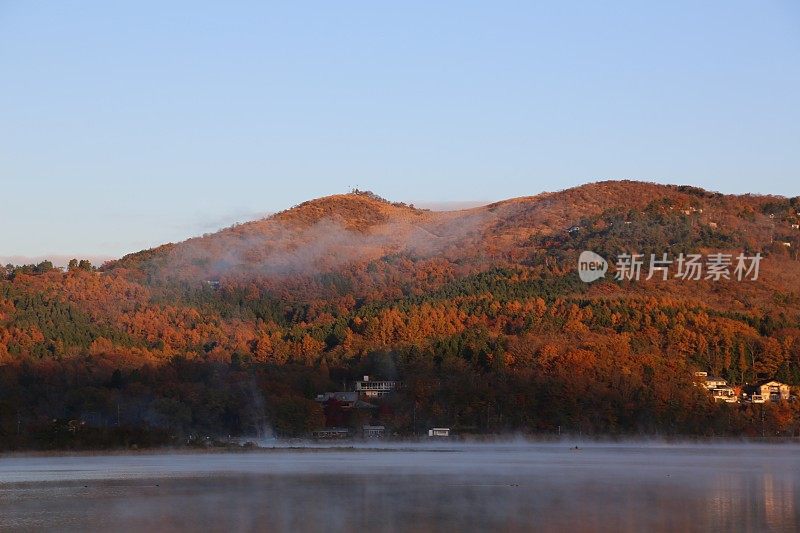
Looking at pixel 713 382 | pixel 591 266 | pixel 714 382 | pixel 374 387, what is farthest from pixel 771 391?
pixel 591 266

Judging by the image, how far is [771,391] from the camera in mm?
127062

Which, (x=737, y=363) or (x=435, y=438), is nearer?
(x=435, y=438)

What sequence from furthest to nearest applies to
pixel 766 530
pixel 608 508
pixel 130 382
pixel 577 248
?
pixel 577 248, pixel 130 382, pixel 608 508, pixel 766 530

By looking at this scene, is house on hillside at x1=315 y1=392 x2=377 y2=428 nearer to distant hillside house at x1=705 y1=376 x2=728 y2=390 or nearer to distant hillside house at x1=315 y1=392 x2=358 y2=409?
distant hillside house at x1=315 y1=392 x2=358 y2=409

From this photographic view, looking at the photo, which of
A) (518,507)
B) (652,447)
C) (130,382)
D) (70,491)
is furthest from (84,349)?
(518,507)

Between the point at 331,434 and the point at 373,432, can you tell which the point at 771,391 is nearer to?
the point at 373,432

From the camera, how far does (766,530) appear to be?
38344mm

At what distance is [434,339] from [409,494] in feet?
303

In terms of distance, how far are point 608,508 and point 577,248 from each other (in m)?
139

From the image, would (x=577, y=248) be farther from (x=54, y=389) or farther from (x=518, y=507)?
(x=518, y=507)

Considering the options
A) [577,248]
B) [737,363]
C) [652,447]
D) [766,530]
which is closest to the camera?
[766,530]

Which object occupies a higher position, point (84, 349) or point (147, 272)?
point (147, 272)

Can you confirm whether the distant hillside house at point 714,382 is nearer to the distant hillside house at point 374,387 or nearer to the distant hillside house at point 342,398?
the distant hillside house at point 374,387

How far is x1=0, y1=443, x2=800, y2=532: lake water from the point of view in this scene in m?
41.3
